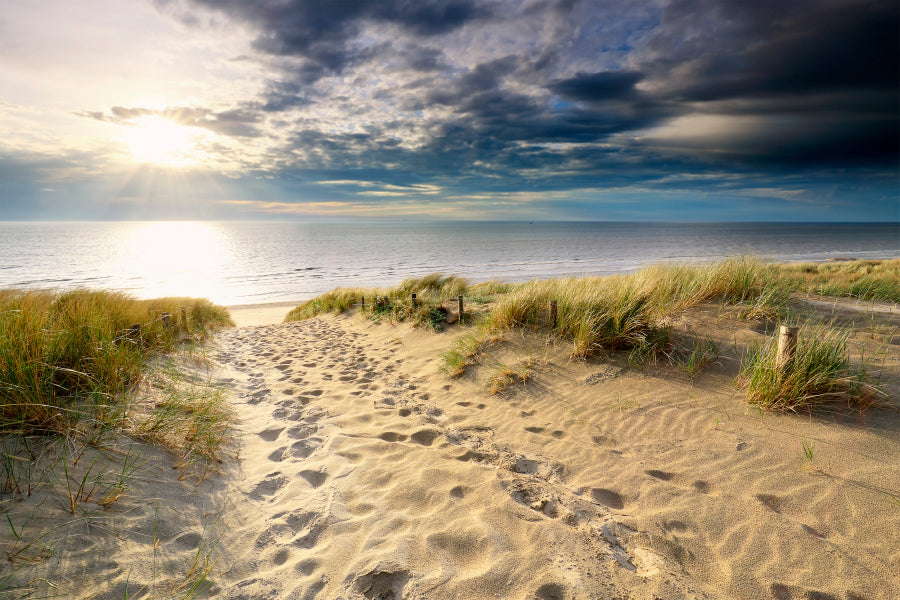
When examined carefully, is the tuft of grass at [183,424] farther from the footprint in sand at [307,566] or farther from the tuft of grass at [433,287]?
the tuft of grass at [433,287]

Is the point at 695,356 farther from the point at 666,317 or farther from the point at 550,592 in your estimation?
the point at 550,592

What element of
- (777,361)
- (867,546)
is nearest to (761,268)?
(777,361)

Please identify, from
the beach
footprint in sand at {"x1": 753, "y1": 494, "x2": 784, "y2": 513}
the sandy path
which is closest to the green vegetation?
the beach

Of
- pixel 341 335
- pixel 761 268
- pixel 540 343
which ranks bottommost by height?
pixel 341 335

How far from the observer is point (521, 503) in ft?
11.0

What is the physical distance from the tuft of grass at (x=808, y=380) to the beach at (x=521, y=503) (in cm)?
22

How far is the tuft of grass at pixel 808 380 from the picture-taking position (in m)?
4.23

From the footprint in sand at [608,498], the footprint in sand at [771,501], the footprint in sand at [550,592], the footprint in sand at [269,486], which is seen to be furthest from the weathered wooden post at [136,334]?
the footprint in sand at [771,501]

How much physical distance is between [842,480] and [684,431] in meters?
1.23

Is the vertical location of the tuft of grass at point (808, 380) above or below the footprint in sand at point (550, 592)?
above

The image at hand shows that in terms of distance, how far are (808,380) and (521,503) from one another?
3.49m

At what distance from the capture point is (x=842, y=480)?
3.29m

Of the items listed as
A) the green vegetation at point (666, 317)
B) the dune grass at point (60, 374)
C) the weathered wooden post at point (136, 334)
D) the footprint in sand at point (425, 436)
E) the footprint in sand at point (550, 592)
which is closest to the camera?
the footprint in sand at point (550, 592)

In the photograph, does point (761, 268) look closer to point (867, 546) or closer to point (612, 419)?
point (612, 419)
